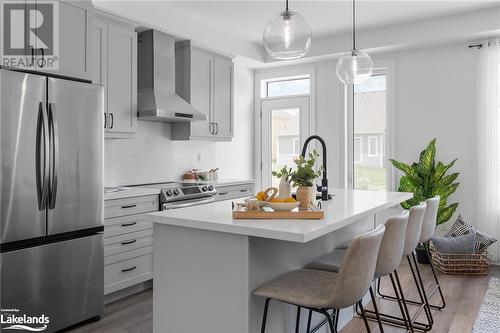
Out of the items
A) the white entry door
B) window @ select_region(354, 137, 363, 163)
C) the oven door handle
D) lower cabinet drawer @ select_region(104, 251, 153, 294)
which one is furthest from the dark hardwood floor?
the white entry door

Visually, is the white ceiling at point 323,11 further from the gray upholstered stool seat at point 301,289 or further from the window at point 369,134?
the gray upholstered stool seat at point 301,289

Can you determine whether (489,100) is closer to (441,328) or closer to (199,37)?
(441,328)

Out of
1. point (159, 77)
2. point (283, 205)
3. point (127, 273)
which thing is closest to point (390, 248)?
point (283, 205)

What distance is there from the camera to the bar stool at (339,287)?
1735 millimetres

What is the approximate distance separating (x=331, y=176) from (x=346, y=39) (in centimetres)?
189

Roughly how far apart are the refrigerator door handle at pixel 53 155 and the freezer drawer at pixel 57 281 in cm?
33

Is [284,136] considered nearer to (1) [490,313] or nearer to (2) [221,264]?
(1) [490,313]

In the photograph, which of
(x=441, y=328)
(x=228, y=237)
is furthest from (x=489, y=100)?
(x=228, y=237)

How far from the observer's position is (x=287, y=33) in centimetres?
227

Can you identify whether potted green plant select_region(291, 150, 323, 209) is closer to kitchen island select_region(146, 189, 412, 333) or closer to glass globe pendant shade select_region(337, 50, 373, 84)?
kitchen island select_region(146, 189, 412, 333)

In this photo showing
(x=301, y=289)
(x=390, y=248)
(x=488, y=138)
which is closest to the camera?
(x=301, y=289)

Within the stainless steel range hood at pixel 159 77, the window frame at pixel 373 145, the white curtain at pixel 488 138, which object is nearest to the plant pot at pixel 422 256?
the white curtain at pixel 488 138

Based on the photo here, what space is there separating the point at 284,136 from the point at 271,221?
4391mm

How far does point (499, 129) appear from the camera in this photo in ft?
15.0
